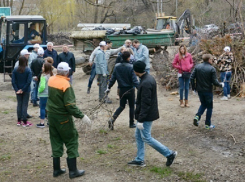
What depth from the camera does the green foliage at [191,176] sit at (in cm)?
567

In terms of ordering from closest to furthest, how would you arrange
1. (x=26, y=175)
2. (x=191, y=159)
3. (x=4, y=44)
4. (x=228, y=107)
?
(x=26, y=175)
(x=191, y=159)
(x=228, y=107)
(x=4, y=44)

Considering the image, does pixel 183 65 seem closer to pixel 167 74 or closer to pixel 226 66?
pixel 226 66

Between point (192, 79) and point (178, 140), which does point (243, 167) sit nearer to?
point (178, 140)

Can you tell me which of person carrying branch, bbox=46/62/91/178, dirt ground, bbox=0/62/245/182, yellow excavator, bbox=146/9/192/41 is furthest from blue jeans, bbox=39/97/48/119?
yellow excavator, bbox=146/9/192/41

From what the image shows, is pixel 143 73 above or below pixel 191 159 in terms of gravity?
above

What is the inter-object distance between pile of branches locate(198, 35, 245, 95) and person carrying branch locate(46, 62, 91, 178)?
23.9ft

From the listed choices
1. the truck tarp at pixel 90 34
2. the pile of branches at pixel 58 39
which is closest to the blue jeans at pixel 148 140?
the truck tarp at pixel 90 34

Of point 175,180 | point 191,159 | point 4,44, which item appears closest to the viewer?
point 175,180

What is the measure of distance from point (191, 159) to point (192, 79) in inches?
96.3

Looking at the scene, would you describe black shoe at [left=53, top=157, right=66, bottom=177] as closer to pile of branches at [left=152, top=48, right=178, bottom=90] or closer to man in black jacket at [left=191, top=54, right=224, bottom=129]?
man in black jacket at [left=191, top=54, right=224, bottom=129]

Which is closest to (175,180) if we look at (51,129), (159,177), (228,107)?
(159,177)

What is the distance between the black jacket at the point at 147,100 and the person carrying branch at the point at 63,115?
808mm

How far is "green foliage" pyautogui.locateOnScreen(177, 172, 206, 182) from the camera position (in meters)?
5.67

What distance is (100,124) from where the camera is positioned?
8.90m
